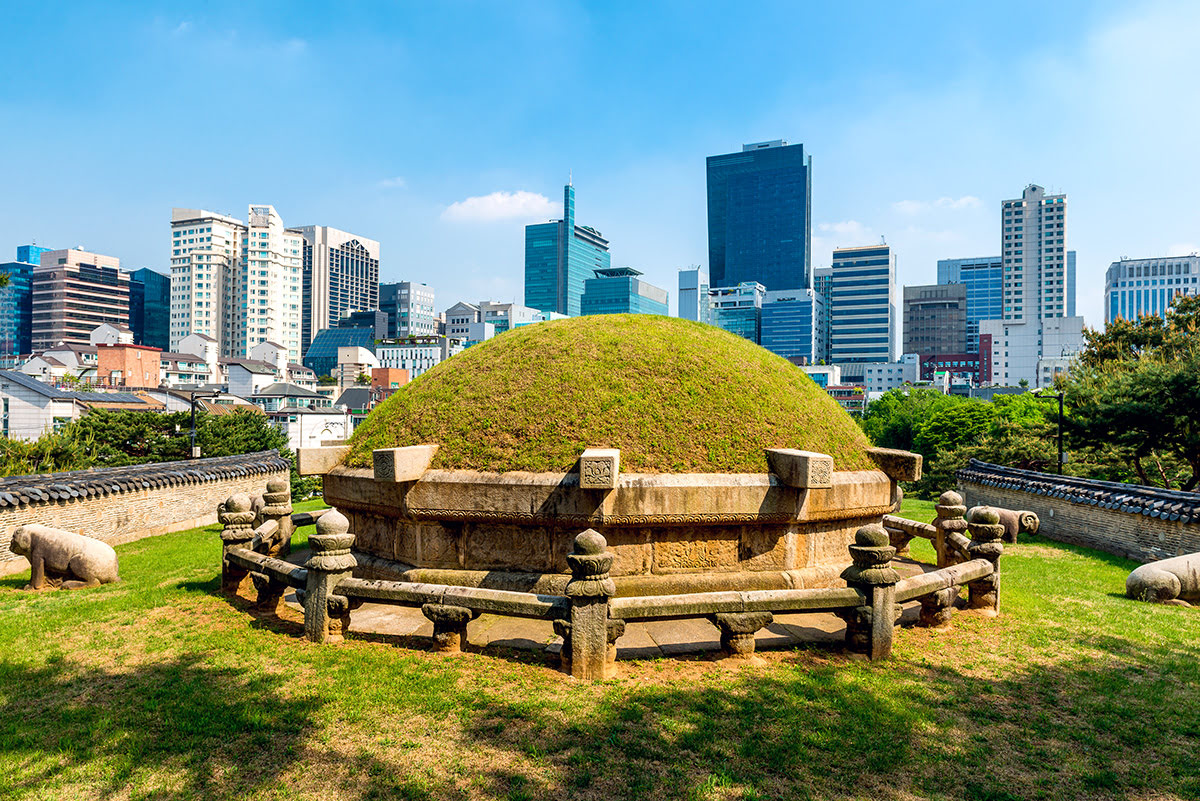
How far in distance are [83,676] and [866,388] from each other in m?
166

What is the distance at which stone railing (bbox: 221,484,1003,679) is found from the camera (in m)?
7.10

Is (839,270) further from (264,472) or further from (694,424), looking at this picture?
(694,424)

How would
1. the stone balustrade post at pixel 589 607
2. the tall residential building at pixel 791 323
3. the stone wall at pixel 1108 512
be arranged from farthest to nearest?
the tall residential building at pixel 791 323 → the stone wall at pixel 1108 512 → the stone balustrade post at pixel 589 607

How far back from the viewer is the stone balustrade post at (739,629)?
7.47 meters

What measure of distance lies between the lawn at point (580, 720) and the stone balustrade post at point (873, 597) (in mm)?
282

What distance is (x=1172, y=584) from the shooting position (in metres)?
11.6

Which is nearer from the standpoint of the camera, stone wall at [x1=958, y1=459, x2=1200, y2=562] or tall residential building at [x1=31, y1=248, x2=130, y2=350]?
stone wall at [x1=958, y1=459, x2=1200, y2=562]

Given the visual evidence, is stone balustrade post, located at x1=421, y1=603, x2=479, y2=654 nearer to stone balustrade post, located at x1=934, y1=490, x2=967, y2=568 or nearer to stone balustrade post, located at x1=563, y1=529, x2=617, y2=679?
stone balustrade post, located at x1=563, y1=529, x2=617, y2=679

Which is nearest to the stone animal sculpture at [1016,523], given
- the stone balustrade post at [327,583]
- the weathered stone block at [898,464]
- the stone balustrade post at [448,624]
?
the weathered stone block at [898,464]

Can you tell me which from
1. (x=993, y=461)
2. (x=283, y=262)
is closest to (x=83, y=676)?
(x=993, y=461)

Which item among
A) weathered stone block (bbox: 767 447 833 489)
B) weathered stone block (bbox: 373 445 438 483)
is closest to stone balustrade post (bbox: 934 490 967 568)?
weathered stone block (bbox: 767 447 833 489)

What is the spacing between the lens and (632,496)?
27.7 feet

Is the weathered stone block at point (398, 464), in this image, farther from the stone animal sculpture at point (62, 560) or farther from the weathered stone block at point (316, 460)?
the stone animal sculpture at point (62, 560)

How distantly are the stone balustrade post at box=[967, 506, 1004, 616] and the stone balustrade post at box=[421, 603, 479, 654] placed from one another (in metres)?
7.28
